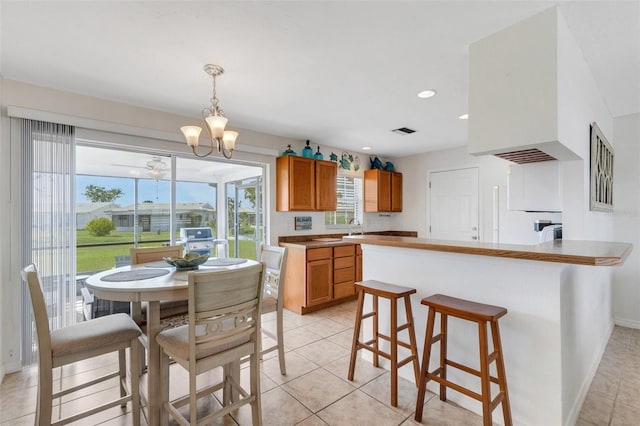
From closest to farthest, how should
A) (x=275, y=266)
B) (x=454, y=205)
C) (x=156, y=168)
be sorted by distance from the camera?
(x=275, y=266) → (x=156, y=168) → (x=454, y=205)

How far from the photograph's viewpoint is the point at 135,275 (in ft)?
6.64

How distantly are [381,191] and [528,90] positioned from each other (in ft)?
12.0

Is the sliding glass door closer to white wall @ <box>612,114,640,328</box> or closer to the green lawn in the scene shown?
the green lawn

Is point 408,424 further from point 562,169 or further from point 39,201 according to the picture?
point 39,201

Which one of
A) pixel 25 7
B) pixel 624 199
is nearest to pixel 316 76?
pixel 25 7

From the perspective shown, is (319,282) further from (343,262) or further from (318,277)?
(343,262)

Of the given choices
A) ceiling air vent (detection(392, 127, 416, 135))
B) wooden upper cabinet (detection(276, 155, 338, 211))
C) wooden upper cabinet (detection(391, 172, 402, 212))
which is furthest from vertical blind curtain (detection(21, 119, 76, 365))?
wooden upper cabinet (detection(391, 172, 402, 212))

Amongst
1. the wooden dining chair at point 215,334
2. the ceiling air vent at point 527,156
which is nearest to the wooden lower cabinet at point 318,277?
the wooden dining chair at point 215,334

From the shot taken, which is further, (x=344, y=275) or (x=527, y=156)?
(x=344, y=275)

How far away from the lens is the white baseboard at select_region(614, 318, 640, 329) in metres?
3.29

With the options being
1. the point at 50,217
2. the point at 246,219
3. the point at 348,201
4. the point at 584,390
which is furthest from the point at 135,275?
the point at 348,201

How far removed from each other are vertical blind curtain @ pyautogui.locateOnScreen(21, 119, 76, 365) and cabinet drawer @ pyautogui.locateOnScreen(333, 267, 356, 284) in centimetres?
293

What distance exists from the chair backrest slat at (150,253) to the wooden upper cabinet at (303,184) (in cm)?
162

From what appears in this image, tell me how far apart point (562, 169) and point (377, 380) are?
2226 millimetres
